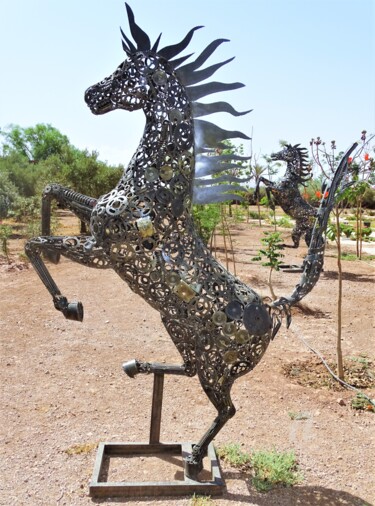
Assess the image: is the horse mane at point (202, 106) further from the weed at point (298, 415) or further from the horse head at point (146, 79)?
the weed at point (298, 415)

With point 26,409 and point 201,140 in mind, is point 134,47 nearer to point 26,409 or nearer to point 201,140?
point 201,140

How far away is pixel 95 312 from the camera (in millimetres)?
7656

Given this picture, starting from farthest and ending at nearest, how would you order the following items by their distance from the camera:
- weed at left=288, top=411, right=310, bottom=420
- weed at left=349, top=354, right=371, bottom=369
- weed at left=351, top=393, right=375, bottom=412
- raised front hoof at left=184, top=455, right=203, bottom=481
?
weed at left=349, top=354, right=371, bottom=369 < weed at left=351, top=393, right=375, bottom=412 < weed at left=288, top=411, right=310, bottom=420 < raised front hoof at left=184, top=455, right=203, bottom=481

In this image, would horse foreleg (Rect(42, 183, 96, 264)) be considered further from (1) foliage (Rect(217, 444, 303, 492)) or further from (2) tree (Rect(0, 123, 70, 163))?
(2) tree (Rect(0, 123, 70, 163))

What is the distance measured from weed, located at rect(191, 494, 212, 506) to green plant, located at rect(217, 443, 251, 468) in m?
0.52

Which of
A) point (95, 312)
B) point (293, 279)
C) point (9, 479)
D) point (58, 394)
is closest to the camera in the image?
point (9, 479)

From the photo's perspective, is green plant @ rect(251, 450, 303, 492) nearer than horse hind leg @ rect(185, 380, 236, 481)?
No

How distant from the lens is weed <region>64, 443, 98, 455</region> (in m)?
3.79

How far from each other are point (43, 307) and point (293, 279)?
228 inches

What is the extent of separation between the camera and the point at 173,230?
9.73 ft

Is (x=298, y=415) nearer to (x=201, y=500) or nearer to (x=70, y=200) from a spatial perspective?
(x=201, y=500)

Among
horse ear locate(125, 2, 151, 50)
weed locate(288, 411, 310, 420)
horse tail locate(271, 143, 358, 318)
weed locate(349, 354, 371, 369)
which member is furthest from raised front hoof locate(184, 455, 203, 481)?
weed locate(349, 354, 371, 369)

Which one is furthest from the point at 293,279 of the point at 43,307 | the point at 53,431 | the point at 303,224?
the point at 53,431

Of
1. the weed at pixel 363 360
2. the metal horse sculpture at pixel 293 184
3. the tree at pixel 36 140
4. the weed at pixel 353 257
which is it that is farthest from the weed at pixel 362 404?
the tree at pixel 36 140
